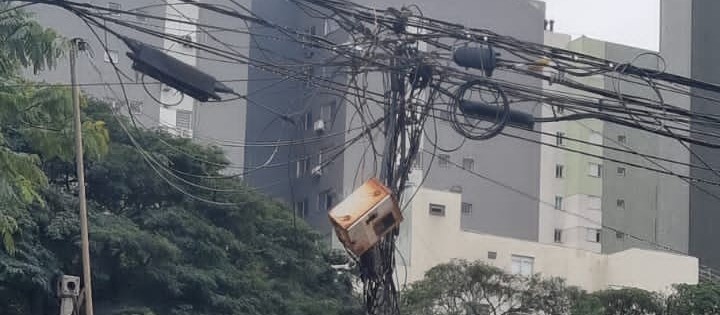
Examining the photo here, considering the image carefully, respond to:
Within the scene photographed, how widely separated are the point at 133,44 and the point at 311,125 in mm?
35032

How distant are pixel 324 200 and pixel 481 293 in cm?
1382

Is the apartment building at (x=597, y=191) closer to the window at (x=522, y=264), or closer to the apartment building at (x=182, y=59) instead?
the window at (x=522, y=264)

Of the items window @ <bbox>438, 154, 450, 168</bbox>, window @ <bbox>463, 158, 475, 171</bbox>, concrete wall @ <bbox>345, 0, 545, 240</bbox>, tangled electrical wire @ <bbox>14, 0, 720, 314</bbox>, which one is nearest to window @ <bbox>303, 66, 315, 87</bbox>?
tangled electrical wire @ <bbox>14, 0, 720, 314</bbox>

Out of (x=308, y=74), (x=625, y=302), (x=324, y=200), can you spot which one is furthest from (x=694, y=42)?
(x=308, y=74)

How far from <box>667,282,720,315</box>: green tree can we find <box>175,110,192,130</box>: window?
18379 mm

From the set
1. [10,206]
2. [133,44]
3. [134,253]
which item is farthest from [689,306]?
[133,44]

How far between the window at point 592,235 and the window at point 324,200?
11.7 m

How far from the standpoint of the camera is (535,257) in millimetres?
43812

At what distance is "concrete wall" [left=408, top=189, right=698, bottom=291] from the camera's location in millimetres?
41469

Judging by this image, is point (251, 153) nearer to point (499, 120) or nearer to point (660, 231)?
point (660, 231)

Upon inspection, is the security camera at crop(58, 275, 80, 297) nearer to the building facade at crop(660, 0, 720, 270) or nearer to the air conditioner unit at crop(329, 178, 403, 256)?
the air conditioner unit at crop(329, 178, 403, 256)

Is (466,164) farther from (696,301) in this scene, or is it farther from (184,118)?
(696,301)

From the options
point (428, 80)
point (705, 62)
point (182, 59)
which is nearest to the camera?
point (428, 80)

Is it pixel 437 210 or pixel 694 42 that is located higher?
pixel 694 42
